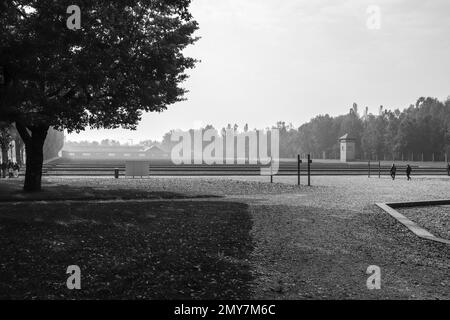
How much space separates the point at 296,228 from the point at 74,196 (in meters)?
10.8

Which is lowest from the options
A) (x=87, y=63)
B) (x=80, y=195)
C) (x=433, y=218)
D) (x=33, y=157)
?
(x=433, y=218)

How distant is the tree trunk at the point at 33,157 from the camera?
64.5 ft

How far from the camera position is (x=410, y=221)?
491 inches

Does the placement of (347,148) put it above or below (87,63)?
below

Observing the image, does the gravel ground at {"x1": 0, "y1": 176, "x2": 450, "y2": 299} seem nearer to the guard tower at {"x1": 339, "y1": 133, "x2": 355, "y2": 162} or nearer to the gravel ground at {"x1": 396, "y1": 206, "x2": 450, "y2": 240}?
the gravel ground at {"x1": 396, "y1": 206, "x2": 450, "y2": 240}

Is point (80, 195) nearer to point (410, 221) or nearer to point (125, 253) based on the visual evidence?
point (125, 253)

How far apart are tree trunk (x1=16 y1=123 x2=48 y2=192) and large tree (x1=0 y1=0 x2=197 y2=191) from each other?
1.7 inches

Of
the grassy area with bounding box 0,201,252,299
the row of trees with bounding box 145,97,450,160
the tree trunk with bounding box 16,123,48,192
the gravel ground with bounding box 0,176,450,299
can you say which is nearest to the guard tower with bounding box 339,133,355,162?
the row of trees with bounding box 145,97,450,160

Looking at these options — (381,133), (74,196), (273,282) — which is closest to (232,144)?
(381,133)

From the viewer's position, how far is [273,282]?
6.65 metres

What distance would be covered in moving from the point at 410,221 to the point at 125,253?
865 cm

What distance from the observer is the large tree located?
14.6 metres

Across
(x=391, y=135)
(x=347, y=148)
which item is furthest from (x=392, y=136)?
(x=347, y=148)
